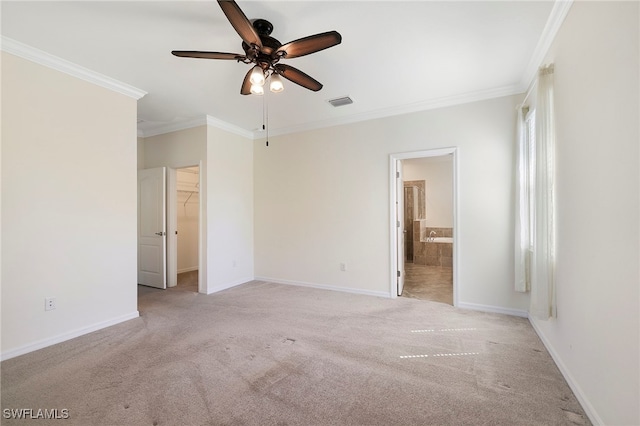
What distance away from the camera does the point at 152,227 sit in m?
4.73

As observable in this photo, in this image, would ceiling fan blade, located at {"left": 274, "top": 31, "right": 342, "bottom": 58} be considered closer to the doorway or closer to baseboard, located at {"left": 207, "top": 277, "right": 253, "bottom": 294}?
baseboard, located at {"left": 207, "top": 277, "right": 253, "bottom": 294}

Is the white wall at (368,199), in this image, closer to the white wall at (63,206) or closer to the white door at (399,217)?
the white door at (399,217)

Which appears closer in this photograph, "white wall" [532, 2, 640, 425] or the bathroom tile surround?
"white wall" [532, 2, 640, 425]

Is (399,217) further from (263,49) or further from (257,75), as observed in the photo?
(263,49)

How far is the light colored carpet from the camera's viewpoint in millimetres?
1748

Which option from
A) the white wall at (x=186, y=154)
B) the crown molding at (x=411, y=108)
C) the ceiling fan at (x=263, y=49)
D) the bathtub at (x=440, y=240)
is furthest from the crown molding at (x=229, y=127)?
the bathtub at (x=440, y=240)

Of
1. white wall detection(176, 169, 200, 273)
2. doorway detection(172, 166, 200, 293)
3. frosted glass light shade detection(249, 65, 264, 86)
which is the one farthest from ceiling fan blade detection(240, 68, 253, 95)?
white wall detection(176, 169, 200, 273)

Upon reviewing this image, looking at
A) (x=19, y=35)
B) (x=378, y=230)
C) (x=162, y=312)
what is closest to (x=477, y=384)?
(x=378, y=230)

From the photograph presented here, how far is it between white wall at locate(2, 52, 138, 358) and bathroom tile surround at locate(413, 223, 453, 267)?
5.66 m

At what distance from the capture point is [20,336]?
2.50 m

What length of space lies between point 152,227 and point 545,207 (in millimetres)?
5161

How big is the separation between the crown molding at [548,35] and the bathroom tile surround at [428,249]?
4091 mm

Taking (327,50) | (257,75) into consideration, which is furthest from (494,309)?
(257,75)

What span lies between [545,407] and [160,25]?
12.5 feet
